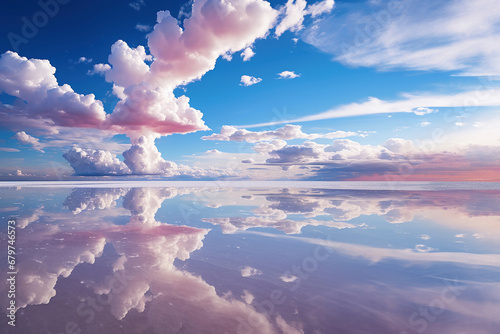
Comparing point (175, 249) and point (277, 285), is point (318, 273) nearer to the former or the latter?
point (277, 285)

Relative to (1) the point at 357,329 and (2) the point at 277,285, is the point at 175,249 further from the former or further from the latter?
(1) the point at 357,329

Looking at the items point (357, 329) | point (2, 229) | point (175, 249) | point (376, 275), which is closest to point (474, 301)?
point (376, 275)

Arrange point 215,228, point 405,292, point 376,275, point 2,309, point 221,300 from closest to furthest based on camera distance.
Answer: point 2,309 < point 221,300 < point 405,292 < point 376,275 < point 215,228

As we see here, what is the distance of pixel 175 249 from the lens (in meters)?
12.8

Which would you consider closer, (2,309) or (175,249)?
(2,309)

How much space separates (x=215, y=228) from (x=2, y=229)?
13.7 m

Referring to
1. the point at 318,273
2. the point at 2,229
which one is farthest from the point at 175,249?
the point at 2,229

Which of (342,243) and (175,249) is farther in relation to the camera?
(342,243)

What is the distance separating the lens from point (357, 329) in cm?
631

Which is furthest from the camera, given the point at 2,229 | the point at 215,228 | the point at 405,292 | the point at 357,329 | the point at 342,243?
the point at 215,228

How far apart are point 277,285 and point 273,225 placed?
9.81 metres
